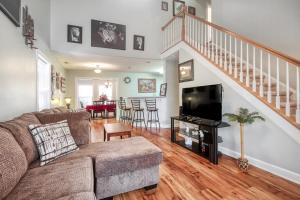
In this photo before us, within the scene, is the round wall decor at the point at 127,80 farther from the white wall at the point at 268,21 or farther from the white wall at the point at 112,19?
the white wall at the point at 268,21

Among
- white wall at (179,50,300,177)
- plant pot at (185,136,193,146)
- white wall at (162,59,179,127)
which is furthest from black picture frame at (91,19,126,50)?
plant pot at (185,136,193,146)

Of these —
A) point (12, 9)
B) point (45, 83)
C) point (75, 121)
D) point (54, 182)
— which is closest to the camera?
point (54, 182)

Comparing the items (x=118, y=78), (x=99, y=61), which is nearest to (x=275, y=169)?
(x=99, y=61)

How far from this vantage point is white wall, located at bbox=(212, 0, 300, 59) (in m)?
3.13

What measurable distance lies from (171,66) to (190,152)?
3354mm

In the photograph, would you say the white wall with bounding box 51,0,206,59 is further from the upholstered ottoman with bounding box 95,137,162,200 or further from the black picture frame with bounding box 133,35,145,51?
the upholstered ottoman with bounding box 95,137,162,200

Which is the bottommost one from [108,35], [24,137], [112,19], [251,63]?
[24,137]

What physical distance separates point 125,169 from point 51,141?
2.78ft

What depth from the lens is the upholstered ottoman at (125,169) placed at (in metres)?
1.57

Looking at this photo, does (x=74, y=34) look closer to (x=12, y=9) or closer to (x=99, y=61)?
(x=99, y=61)

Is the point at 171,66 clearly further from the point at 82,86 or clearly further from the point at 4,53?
the point at 82,86

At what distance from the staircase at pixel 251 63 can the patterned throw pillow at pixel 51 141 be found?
278 cm

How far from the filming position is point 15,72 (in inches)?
80.6

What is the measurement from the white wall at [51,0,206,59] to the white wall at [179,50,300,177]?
288 centimetres
